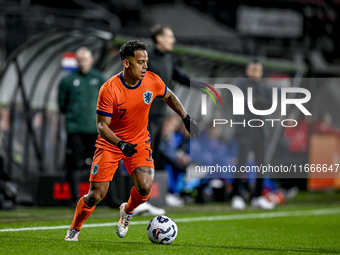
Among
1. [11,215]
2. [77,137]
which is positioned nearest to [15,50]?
[77,137]

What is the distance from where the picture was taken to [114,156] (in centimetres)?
654

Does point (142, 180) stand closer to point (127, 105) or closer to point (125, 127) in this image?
point (125, 127)

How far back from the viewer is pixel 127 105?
6516 mm

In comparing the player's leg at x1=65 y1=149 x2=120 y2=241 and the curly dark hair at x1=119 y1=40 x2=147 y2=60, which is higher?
the curly dark hair at x1=119 y1=40 x2=147 y2=60

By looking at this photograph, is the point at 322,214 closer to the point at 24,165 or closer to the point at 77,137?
the point at 77,137

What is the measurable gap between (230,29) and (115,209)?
45.7ft

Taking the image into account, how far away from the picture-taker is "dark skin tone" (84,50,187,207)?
625 cm

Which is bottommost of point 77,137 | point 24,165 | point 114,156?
point 24,165

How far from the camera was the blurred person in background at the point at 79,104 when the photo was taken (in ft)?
33.5

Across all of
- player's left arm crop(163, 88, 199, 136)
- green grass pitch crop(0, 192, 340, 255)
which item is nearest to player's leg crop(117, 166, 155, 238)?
green grass pitch crop(0, 192, 340, 255)

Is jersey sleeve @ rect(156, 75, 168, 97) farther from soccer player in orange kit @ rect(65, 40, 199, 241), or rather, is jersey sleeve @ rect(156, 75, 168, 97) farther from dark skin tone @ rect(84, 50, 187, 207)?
dark skin tone @ rect(84, 50, 187, 207)

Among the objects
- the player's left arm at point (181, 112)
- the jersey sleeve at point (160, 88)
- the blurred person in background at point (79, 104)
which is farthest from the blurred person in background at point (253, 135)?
the jersey sleeve at point (160, 88)

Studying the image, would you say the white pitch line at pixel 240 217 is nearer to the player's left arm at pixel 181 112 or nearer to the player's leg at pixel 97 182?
the player's leg at pixel 97 182

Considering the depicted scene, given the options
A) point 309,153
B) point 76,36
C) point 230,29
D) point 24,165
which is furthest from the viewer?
point 230,29
